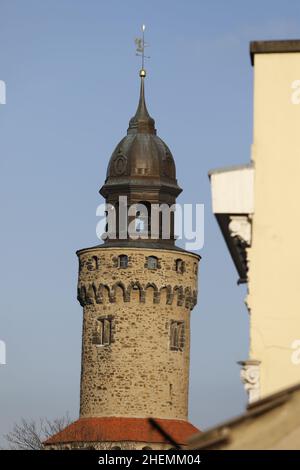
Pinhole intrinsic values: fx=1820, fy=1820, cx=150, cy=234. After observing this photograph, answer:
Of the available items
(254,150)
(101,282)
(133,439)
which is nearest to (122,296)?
(101,282)

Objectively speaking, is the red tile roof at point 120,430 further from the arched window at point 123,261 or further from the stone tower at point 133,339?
the arched window at point 123,261

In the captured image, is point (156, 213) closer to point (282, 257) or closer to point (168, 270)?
point (168, 270)

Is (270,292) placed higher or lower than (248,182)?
lower

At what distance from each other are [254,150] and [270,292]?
1.59 meters

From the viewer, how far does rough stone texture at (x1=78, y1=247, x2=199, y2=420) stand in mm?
75250

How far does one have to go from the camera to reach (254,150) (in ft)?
64.5

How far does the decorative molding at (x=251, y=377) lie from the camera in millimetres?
18906

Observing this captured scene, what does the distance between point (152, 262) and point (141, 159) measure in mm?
6318

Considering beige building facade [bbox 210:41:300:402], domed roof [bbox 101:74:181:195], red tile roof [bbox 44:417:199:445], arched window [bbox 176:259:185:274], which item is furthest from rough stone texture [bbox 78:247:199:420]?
beige building facade [bbox 210:41:300:402]

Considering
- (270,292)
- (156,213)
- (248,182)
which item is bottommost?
(270,292)

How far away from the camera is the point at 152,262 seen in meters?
77.9

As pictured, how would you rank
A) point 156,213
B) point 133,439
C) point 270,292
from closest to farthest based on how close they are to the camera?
point 270,292
point 133,439
point 156,213

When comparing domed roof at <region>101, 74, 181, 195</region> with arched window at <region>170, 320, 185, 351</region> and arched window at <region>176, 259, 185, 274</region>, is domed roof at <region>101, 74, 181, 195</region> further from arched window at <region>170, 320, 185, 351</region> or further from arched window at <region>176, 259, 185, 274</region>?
arched window at <region>170, 320, 185, 351</region>

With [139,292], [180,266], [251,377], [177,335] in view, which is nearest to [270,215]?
[251,377]
